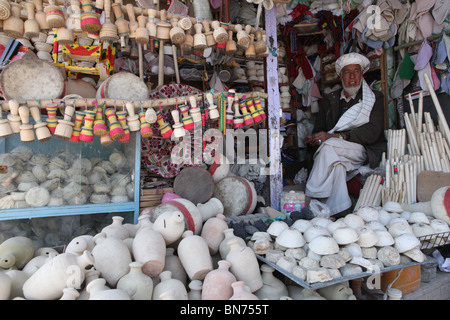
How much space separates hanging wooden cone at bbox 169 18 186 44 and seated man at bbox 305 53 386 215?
2.13 metres

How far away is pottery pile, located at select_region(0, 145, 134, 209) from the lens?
7.79 ft

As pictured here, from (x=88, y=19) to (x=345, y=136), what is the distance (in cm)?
326

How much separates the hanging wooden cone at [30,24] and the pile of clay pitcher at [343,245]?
2.15 meters

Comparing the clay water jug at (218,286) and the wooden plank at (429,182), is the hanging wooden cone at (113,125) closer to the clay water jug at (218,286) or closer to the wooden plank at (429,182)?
the clay water jug at (218,286)

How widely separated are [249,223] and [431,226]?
4.55 feet

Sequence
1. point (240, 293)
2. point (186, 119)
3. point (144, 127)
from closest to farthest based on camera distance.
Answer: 1. point (240, 293)
2. point (144, 127)
3. point (186, 119)

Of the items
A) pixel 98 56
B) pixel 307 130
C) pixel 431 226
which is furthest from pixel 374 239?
pixel 307 130

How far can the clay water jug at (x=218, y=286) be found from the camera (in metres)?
1.55

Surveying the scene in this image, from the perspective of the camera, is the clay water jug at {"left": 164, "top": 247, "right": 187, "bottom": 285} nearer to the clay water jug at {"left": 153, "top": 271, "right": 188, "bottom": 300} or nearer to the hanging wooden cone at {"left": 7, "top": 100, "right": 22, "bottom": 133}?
the clay water jug at {"left": 153, "top": 271, "right": 188, "bottom": 300}

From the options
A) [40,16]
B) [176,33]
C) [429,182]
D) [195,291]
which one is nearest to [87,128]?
[40,16]

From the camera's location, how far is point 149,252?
1679 mm

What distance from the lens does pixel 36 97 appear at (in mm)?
2441

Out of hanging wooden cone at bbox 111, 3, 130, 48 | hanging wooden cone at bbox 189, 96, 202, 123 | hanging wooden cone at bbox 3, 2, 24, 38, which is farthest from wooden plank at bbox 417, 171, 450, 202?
hanging wooden cone at bbox 3, 2, 24, 38

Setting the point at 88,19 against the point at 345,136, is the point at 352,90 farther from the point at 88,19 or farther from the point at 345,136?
the point at 88,19
